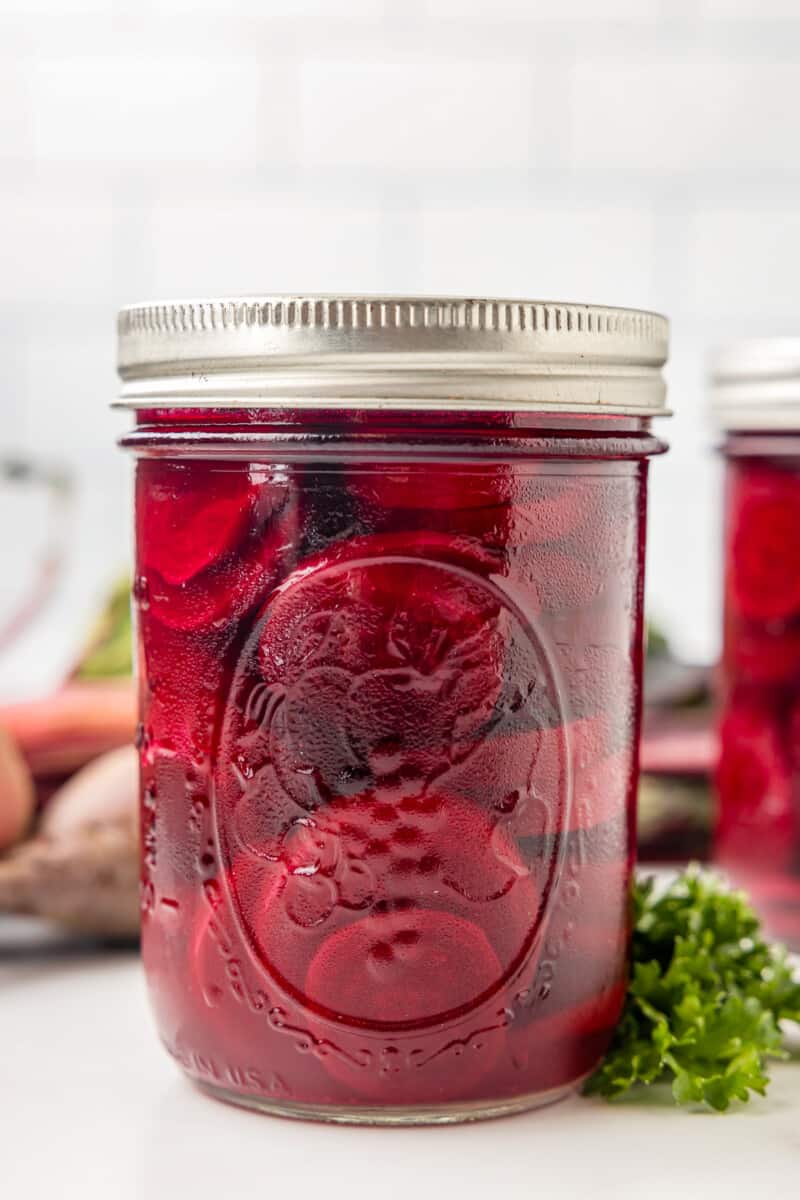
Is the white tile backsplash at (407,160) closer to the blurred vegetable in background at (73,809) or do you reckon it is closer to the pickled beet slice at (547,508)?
the blurred vegetable in background at (73,809)

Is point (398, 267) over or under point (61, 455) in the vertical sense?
over

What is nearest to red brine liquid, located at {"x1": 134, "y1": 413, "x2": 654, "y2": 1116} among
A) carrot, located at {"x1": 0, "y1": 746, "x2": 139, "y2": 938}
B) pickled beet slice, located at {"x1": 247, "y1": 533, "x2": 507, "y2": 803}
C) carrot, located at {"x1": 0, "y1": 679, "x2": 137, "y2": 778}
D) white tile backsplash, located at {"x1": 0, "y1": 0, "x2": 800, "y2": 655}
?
pickled beet slice, located at {"x1": 247, "y1": 533, "x2": 507, "y2": 803}

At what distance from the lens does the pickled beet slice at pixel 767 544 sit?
43.8 inches

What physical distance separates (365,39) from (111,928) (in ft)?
4.56

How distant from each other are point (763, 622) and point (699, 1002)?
0.34 m

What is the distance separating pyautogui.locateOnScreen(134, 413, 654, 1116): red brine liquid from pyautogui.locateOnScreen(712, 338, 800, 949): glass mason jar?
0.31m

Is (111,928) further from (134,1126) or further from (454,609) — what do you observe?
(454,609)

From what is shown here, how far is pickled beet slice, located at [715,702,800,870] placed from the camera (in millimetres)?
1146

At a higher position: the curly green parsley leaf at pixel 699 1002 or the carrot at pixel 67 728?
the carrot at pixel 67 728

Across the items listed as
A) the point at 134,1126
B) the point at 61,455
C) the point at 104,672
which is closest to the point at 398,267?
the point at 61,455

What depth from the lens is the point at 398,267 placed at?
218 cm

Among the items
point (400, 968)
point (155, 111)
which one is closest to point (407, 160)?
point (155, 111)

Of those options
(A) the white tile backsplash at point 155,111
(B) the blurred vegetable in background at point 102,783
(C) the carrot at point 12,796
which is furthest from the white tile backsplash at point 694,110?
(C) the carrot at point 12,796

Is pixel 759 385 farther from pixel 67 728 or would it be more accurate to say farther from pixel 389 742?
pixel 67 728
